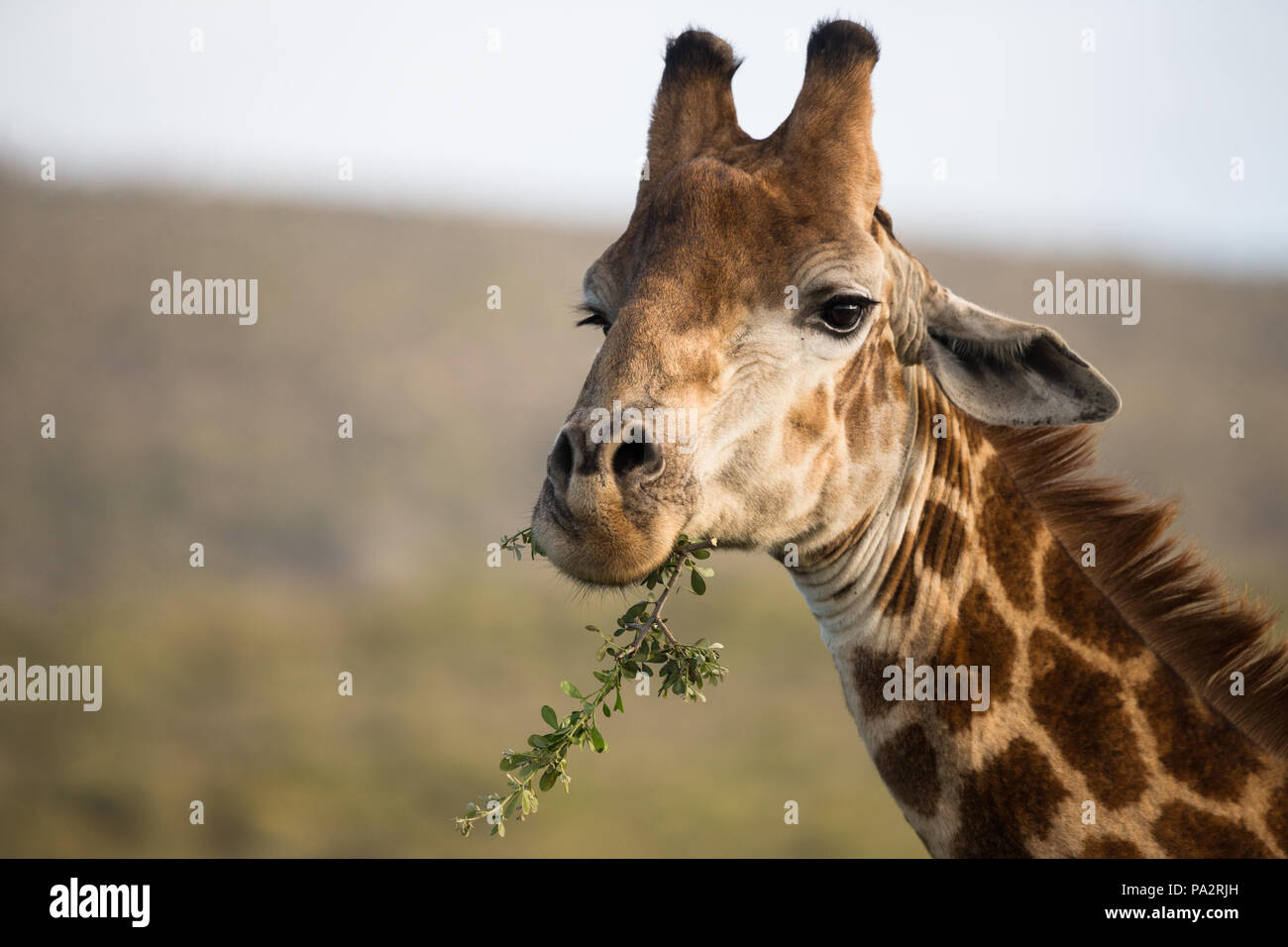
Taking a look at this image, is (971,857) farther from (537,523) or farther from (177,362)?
(177,362)

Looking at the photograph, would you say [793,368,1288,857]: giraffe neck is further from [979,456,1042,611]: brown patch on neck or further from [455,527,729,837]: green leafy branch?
[455,527,729,837]: green leafy branch

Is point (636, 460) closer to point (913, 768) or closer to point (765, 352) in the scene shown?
point (765, 352)

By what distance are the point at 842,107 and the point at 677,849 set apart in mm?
23179

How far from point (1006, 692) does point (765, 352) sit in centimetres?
210

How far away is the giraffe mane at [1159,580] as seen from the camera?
5.59m

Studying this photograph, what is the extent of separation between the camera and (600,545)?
486 centimetres

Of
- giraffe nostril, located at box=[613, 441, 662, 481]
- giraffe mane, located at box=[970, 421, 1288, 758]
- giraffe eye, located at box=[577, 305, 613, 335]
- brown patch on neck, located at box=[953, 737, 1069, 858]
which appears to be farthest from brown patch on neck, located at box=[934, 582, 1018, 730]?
giraffe eye, located at box=[577, 305, 613, 335]

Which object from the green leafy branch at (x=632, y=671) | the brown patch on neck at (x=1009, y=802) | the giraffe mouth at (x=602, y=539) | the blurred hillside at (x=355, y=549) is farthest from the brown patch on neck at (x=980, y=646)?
the giraffe mouth at (x=602, y=539)

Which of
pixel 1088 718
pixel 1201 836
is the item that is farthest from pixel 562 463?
pixel 1201 836

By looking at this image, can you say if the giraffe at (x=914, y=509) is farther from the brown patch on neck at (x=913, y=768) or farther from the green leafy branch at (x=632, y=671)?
the green leafy branch at (x=632, y=671)

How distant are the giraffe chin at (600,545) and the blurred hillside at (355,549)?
37.0 inches

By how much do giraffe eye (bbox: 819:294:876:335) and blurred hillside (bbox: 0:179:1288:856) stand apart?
1.80 m

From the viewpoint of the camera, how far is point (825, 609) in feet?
19.7

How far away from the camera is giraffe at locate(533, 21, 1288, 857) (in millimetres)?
5305
